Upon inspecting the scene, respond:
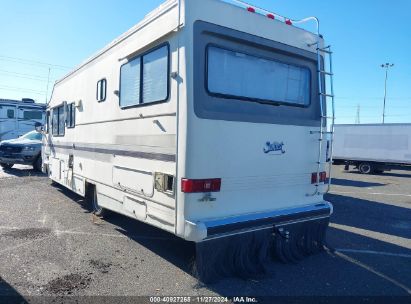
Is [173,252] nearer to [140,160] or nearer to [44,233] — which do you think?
[140,160]

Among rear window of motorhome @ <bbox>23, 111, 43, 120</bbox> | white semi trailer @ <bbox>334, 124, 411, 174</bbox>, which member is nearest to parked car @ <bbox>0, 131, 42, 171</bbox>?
rear window of motorhome @ <bbox>23, 111, 43, 120</bbox>

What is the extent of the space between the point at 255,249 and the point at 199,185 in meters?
1.20

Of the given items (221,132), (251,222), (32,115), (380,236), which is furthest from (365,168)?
(32,115)

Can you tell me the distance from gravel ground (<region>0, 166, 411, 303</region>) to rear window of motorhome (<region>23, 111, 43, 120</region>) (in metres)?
16.8

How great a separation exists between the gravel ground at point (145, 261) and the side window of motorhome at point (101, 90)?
2225 millimetres

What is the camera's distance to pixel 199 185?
12.7 feet

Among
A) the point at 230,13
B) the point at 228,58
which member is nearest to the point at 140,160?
the point at 228,58

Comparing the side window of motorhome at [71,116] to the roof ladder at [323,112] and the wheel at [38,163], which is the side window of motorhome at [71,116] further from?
the wheel at [38,163]

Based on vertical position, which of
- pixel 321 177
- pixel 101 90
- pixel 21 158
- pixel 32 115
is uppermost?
pixel 32 115

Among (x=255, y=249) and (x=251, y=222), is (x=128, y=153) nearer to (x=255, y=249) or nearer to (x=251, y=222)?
(x=251, y=222)

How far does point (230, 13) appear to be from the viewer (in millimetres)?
4141

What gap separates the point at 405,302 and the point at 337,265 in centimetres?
104

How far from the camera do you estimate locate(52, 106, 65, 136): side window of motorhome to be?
8.29m

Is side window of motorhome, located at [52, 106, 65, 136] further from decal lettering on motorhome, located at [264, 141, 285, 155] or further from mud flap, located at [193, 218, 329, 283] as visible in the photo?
mud flap, located at [193, 218, 329, 283]
